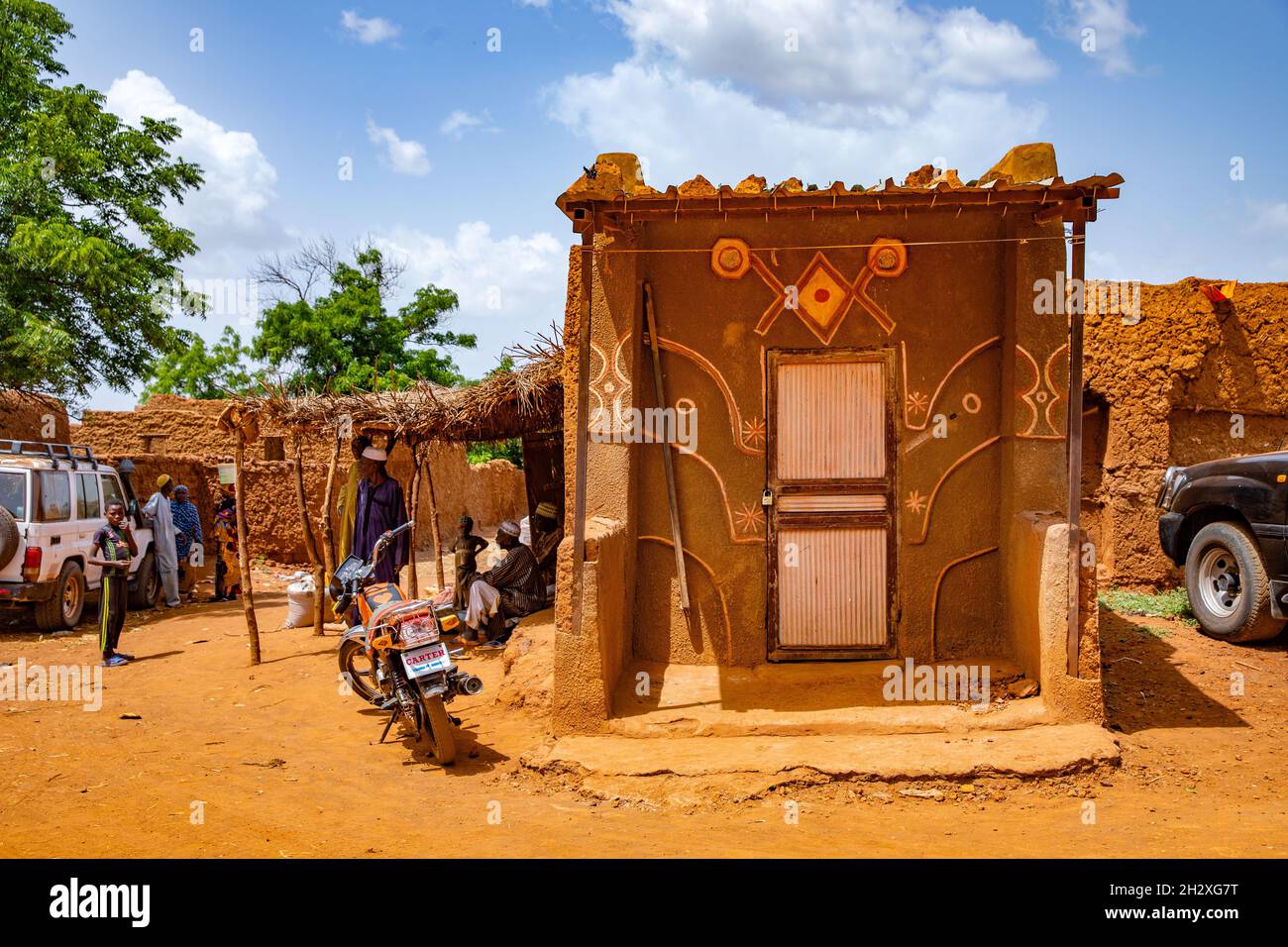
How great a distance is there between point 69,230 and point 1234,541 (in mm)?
15078

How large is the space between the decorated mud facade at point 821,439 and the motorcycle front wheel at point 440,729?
1.28m

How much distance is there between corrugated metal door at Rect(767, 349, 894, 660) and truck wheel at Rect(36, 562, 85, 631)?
838 cm

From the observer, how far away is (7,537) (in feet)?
32.1

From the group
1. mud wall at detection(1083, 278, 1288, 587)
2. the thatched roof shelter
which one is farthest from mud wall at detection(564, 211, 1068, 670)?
mud wall at detection(1083, 278, 1288, 587)

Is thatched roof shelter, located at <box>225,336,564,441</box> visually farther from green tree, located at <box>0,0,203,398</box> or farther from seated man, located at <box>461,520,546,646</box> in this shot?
green tree, located at <box>0,0,203,398</box>

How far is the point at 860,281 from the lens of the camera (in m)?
6.69

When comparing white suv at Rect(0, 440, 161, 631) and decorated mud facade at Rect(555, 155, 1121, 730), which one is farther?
white suv at Rect(0, 440, 161, 631)

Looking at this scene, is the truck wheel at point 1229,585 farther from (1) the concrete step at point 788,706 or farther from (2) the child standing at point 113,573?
(2) the child standing at point 113,573

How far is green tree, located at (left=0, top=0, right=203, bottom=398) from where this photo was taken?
44.4ft

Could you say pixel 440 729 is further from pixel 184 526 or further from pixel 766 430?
pixel 184 526

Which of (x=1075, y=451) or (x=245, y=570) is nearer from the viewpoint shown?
(x=1075, y=451)

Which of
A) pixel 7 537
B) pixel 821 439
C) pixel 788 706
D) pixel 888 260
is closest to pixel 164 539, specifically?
pixel 7 537
